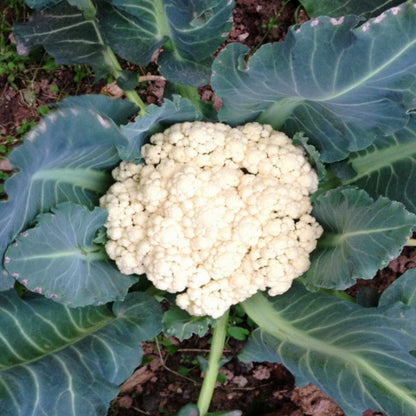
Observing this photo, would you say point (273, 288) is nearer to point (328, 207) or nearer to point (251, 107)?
point (328, 207)

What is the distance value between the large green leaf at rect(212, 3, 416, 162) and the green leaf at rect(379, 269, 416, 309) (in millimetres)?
344

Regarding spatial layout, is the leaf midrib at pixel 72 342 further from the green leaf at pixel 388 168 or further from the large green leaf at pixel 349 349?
the green leaf at pixel 388 168

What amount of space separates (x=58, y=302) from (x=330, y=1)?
1.06m

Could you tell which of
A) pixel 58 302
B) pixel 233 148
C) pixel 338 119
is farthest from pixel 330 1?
pixel 58 302

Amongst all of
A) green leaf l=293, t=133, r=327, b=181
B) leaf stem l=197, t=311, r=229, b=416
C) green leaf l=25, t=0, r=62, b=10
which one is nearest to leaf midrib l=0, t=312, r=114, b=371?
leaf stem l=197, t=311, r=229, b=416

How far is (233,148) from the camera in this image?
1532 mm

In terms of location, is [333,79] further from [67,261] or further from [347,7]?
[67,261]

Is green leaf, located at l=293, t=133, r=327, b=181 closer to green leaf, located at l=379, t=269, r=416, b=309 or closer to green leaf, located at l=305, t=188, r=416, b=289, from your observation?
green leaf, located at l=305, t=188, r=416, b=289

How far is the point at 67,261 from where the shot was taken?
1.50 m

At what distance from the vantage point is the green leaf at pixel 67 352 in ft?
4.47

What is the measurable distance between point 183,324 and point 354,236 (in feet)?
1.58

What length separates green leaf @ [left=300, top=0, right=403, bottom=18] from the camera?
1.61 meters

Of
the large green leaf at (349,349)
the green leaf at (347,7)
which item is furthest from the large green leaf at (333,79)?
the large green leaf at (349,349)

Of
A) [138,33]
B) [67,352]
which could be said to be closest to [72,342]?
[67,352]
